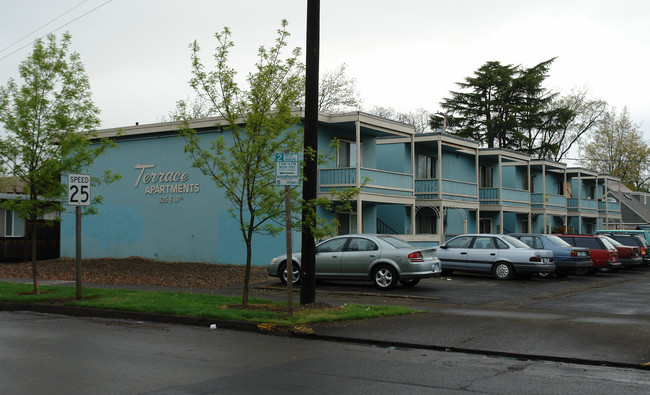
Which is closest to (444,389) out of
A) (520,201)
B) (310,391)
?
(310,391)

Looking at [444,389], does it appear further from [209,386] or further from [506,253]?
[506,253]

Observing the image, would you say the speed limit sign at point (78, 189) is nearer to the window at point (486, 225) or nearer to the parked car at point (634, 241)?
the parked car at point (634, 241)

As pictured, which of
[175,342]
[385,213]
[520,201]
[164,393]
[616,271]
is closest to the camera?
[164,393]

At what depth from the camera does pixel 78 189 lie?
1416 cm

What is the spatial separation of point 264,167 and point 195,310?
314cm

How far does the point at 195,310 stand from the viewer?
12430mm

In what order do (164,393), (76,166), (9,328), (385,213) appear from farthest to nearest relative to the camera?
(385,213)
(76,166)
(9,328)
(164,393)

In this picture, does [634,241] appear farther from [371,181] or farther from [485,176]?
[371,181]

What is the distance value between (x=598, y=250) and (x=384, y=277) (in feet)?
36.8

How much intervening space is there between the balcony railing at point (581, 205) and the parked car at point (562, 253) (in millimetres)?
25212

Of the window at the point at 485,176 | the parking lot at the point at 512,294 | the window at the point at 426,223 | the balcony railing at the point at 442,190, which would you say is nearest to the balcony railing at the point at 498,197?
the window at the point at 485,176

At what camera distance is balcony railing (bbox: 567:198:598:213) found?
46.3 meters

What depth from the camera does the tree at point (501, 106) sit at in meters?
51.7

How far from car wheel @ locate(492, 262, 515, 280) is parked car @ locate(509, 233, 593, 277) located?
7.62ft
